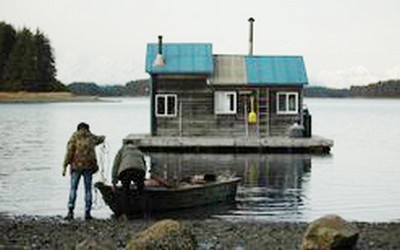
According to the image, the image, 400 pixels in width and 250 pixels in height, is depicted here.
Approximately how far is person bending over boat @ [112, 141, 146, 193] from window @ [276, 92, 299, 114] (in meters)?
21.8

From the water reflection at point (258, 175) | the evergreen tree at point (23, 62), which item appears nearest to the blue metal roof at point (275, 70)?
the water reflection at point (258, 175)

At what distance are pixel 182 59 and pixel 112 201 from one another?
69.7 feet

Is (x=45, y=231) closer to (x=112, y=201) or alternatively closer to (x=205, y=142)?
(x=112, y=201)

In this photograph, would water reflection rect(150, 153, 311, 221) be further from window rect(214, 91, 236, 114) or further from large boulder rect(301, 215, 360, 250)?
large boulder rect(301, 215, 360, 250)

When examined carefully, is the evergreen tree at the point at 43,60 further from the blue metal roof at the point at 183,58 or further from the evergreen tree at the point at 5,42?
the blue metal roof at the point at 183,58

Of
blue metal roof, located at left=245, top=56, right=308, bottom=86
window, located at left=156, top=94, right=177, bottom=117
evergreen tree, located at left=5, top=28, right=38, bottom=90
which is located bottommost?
window, located at left=156, top=94, right=177, bottom=117

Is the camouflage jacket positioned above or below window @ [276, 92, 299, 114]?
below

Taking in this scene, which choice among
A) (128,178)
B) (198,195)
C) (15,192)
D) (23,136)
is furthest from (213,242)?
(23,136)

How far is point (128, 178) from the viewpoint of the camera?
1827 cm

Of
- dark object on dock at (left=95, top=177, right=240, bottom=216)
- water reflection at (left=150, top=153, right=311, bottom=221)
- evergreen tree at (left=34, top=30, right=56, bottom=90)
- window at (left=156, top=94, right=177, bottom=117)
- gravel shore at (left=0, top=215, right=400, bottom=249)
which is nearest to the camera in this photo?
gravel shore at (left=0, top=215, right=400, bottom=249)

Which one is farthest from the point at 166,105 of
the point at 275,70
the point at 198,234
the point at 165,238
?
the point at 165,238

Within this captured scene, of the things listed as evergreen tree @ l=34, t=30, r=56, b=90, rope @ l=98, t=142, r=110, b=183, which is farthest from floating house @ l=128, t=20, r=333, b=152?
evergreen tree @ l=34, t=30, r=56, b=90

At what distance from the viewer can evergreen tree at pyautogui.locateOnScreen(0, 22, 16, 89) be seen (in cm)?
14450

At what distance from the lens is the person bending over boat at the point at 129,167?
17844mm
